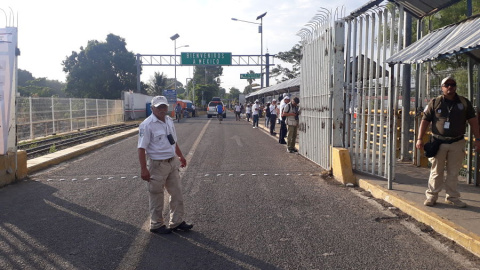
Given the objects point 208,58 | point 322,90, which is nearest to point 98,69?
point 208,58

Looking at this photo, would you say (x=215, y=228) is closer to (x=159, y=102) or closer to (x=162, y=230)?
(x=162, y=230)

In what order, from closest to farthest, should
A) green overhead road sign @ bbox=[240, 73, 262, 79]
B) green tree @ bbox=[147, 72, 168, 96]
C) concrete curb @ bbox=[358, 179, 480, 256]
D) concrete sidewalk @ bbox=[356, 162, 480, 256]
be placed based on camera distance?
concrete curb @ bbox=[358, 179, 480, 256]
concrete sidewalk @ bbox=[356, 162, 480, 256]
green overhead road sign @ bbox=[240, 73, 262, 79]
green tree @ bbox=[147, 72, 168, 96]

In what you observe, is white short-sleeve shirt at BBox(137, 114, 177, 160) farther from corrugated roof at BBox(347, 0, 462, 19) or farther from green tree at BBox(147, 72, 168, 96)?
green tree at BBox(147, 72, 168, 96)

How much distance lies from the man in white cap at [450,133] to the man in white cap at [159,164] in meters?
3.44

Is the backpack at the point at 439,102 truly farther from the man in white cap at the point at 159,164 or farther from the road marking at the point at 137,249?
the road marking at the point at 137,249

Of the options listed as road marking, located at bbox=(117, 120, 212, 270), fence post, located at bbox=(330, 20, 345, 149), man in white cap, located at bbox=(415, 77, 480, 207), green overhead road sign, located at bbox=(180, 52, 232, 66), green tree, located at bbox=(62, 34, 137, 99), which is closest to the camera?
road marking, located at bbox=(117, 120, 212, 270)

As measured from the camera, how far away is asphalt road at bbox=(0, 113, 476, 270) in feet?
14.5

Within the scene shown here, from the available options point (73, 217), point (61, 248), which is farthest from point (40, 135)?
point (61, 248)

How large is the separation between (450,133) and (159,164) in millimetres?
3838

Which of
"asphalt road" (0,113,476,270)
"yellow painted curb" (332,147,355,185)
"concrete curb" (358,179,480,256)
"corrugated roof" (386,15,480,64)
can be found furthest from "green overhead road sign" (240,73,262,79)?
"corrugated roof" (386,15,480,64)

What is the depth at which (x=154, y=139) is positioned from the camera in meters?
5.25

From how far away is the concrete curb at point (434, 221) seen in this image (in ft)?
15.1

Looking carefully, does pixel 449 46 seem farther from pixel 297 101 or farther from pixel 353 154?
pixel 297 101

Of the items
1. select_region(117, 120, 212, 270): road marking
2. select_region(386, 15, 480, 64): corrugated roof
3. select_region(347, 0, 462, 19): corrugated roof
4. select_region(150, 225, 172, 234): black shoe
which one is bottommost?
select_region(117, 120, 212, 270): road marking
